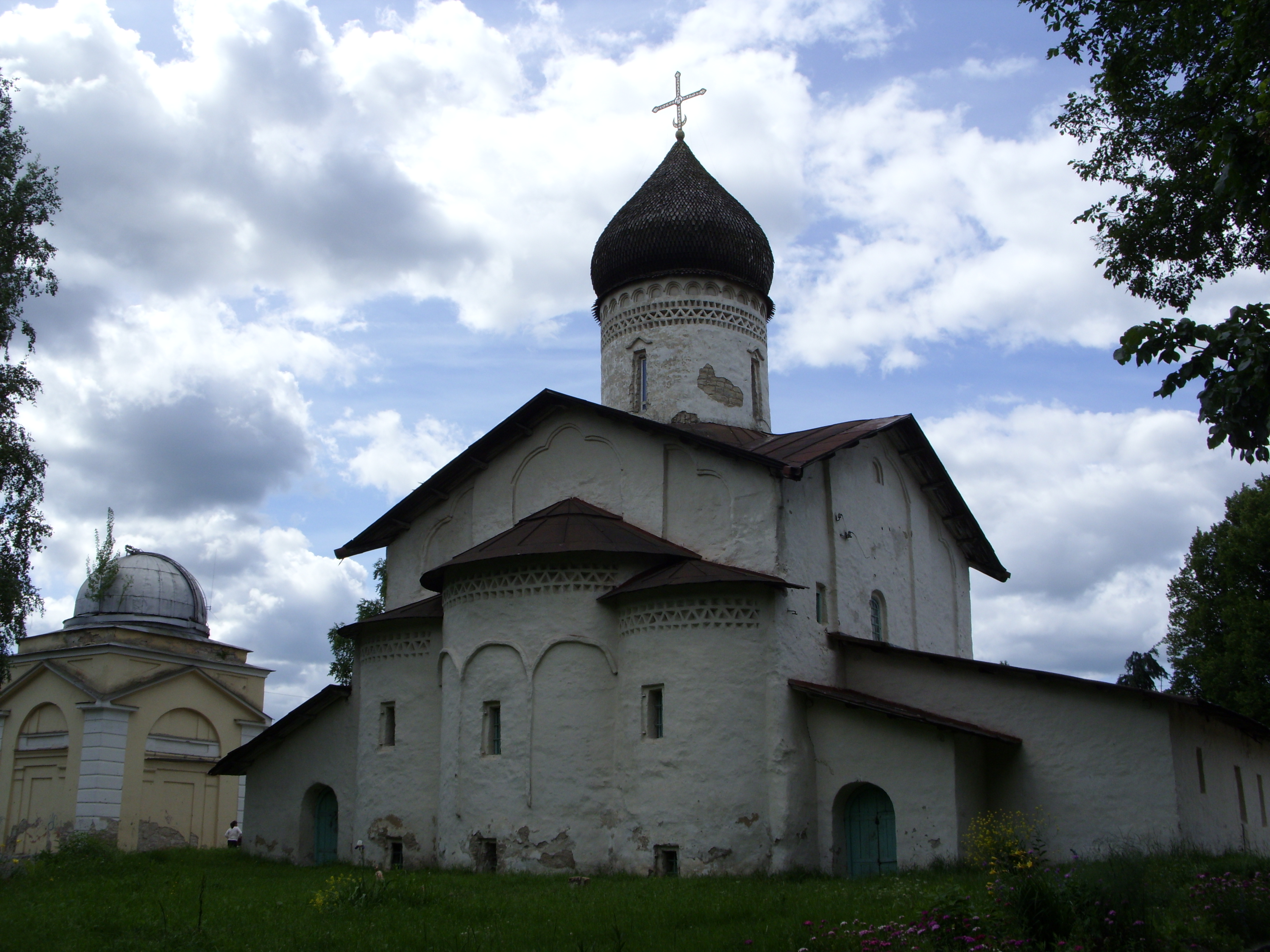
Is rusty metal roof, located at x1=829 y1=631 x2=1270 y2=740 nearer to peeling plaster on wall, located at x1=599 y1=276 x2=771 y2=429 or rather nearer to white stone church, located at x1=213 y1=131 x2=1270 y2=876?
white stone church, located at x1=213 y1=131 x2=1270 y2=876

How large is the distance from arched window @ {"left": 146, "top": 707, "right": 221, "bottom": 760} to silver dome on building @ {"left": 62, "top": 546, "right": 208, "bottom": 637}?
2.07 meters

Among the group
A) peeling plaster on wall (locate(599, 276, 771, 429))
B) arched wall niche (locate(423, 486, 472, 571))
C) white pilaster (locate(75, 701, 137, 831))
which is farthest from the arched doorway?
white pilaster (locate(75, 701, 137, 831))

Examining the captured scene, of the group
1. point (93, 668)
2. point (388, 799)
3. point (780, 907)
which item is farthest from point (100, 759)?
point (780, 907)

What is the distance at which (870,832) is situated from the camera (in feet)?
45.5

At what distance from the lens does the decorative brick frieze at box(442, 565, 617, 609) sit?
15062 millimetres

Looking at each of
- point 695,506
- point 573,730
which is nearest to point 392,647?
point 573,730

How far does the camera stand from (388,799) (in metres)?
16.6

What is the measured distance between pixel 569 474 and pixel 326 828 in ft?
24.2

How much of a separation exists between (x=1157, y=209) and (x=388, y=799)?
1287cm

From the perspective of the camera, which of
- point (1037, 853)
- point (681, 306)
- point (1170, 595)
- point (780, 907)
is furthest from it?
point (1170, 595)

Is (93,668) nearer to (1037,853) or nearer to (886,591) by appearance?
(886,591)

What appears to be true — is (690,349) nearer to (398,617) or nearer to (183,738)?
(398,617)

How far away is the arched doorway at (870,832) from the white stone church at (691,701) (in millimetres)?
29

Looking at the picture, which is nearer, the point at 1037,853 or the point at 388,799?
the point at 1037,853
